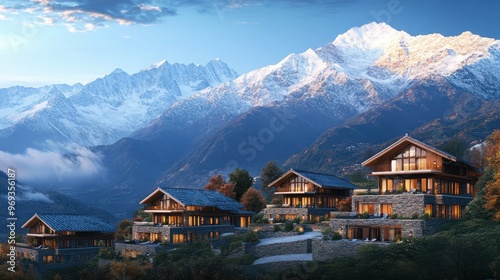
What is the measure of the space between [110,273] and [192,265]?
346 inches

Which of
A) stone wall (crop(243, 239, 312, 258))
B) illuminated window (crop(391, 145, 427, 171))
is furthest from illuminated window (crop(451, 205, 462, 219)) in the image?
stone wall (crop(243, 239, 312, 258))

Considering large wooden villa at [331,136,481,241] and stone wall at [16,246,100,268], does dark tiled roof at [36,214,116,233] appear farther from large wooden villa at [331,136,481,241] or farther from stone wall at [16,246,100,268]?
large wooden villa at [331,136,481,241]

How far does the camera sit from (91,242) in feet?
325

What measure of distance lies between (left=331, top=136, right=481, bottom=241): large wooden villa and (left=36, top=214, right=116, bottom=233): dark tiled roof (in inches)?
1843

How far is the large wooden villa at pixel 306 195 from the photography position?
89000 millimetres

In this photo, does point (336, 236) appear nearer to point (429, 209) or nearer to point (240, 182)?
point (429, 209)

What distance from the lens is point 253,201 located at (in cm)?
A: 10712

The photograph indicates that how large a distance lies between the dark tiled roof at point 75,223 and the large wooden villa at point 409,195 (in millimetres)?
46808

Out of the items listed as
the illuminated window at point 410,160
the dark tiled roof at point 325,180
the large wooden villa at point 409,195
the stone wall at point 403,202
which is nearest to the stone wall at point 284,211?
the dark tiled roof at point 325,180

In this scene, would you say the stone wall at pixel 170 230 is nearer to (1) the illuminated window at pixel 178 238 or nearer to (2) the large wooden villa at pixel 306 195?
(1) the illuminated window at pixel 178 238

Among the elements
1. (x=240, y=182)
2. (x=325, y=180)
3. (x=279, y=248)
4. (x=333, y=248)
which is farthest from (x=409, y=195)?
(x=240, y=182)

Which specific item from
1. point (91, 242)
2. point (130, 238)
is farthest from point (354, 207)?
point (91, 242)

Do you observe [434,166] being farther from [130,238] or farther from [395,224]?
[130,238]

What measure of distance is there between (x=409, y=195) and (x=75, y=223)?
55504 millimetres
